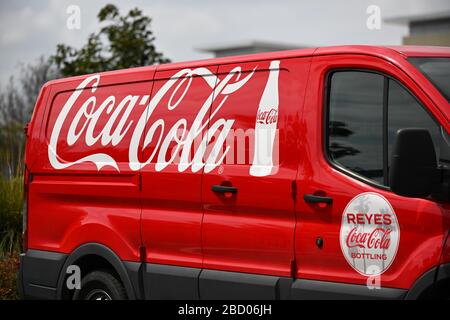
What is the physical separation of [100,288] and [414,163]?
344cm

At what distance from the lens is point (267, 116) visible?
645 centimetres

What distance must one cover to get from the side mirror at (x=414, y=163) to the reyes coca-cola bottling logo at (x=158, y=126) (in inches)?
48.2

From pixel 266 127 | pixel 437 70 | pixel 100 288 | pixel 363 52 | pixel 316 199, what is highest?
pixel 363 52

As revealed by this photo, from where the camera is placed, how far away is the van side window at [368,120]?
566 centimetres

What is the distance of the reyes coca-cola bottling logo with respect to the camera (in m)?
6.73

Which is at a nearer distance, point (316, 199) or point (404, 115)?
point (404, 115)

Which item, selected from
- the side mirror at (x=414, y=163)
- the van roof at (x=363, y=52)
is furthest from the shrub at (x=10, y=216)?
the side mirror at (x=414, y=163)

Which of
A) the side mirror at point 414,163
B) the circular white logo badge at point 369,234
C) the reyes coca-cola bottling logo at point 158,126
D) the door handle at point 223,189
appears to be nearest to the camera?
the side mirror at point 414,163

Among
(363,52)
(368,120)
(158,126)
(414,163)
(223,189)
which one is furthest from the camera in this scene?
(158,126)

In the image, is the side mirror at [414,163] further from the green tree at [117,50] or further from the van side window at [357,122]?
the green tree at [117,50]

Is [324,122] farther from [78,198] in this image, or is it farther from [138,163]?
[78,198]

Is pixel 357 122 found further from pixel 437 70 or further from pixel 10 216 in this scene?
pixel 10 216

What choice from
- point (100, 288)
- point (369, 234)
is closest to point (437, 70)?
point (369, 234)
